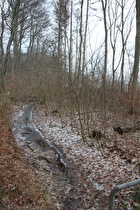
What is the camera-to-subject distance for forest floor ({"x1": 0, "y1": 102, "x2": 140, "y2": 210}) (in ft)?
13.1

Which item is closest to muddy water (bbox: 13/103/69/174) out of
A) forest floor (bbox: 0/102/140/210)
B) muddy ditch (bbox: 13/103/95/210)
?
muddy ditch (bbox: 13/103/95/210)

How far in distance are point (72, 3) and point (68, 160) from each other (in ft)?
28.6

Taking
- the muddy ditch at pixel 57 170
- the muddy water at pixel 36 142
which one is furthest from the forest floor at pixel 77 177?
the muddy water at pixel 36 142

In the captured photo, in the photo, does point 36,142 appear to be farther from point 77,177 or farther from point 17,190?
point 17,190

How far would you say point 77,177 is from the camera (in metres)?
5.56

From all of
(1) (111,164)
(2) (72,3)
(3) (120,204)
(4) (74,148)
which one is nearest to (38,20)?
(2) (72,3)

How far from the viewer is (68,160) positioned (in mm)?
6832

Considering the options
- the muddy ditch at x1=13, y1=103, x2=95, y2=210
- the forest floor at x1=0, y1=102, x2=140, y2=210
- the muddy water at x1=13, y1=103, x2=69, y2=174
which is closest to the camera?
the forest floor at x1=0, y1=102, x2=140, y2=210

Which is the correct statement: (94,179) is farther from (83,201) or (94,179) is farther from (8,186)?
(8,186)

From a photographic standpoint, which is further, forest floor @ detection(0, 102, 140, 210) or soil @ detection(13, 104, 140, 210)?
soil @ detection(13, 104, 140, 210)

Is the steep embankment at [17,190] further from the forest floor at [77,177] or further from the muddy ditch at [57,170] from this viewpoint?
the muddy ditch at [57,170]

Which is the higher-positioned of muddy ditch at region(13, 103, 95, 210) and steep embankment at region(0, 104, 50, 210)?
steep embankment at region(0, 104, 50, 210)

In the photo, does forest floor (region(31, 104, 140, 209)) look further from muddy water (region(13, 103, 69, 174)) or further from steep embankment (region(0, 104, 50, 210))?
steep embankment (region(0, 104, 50, 210))

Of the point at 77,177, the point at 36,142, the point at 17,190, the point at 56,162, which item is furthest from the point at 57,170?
the point at 36,142
